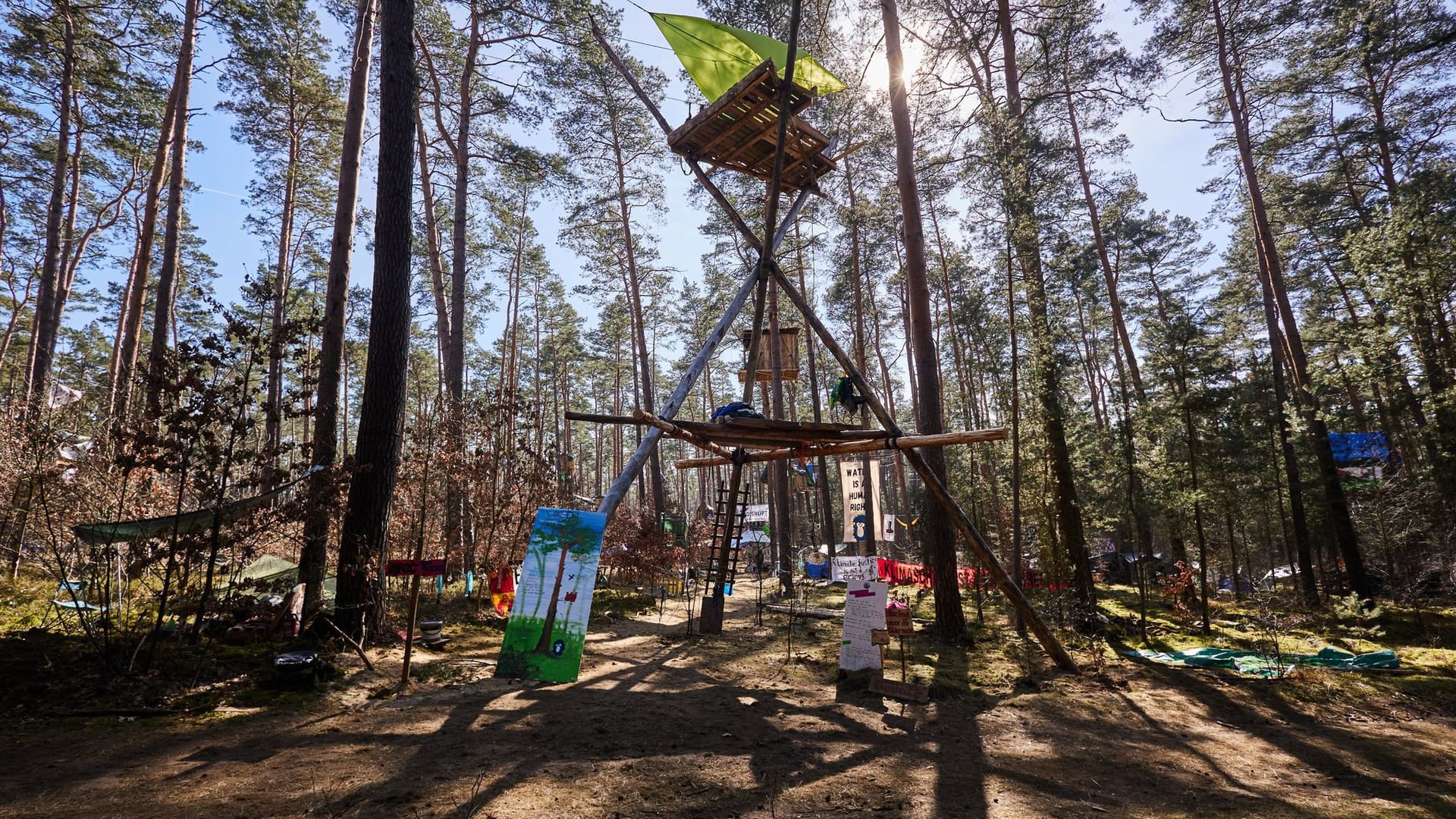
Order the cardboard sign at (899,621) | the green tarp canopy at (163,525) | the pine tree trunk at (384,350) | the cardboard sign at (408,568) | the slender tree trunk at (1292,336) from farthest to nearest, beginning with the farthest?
the slender tree trunk at (1292,336)
the cardboard sign at (408,568)
the pine tree trunk at (384,350)
the cardboard sign at (899,621)
the green tarp canopy at (163,525)

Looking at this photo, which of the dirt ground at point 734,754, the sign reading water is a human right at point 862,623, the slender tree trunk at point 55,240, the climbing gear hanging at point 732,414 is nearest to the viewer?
the dirt ground at point 734,754

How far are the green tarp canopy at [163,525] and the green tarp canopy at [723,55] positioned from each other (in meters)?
6.64

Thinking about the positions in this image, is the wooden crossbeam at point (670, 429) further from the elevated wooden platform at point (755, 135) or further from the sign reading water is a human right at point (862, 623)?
the elevated wooden platform at point (755, 135)

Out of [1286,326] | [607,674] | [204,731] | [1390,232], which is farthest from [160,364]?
[1286,326]

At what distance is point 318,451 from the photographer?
7.09 metres

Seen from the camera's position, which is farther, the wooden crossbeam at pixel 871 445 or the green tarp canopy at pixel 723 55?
the green tarp canopy at pixel 723 55

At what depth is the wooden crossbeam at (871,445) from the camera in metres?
6.37

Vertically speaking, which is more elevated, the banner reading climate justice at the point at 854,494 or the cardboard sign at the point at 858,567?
the banner reading climate justice at the point at 854,494

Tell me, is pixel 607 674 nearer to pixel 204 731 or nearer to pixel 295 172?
pixel 204 731

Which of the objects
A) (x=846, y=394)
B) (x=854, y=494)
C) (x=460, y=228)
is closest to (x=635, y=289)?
(x=460, y=228)

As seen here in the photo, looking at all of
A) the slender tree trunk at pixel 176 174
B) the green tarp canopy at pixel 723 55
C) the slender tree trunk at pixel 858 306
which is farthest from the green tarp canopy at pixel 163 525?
the slender tree trunk at pixel 858 306

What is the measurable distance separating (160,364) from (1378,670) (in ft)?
49.2

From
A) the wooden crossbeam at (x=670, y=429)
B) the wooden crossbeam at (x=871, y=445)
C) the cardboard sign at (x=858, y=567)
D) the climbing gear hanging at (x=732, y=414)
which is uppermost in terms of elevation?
the climbing gear hanging at (x=732, y=414)

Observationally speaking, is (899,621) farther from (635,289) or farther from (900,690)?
(635,289)
